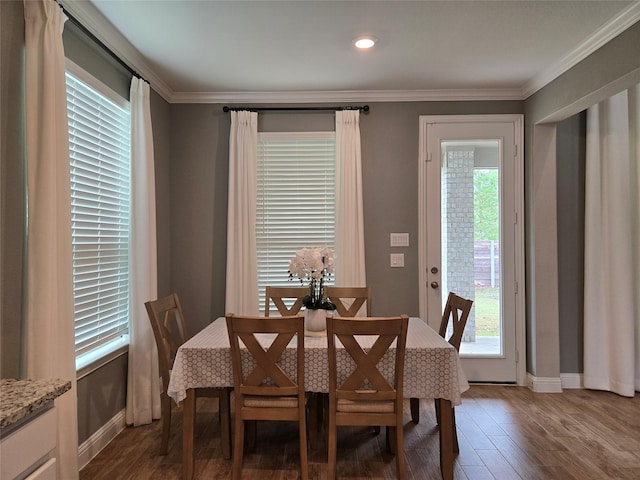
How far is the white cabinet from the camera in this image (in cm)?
109

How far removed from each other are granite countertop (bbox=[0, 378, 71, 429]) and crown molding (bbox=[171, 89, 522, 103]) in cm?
319

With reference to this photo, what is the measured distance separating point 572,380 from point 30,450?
4.17 metres

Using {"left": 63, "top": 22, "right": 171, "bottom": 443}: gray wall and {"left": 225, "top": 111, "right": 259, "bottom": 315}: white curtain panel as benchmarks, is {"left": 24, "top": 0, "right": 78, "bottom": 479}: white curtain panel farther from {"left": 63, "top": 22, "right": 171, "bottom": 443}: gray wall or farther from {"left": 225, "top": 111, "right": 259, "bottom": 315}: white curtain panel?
{"left": 225, "top": 111, "right": 259, "bottom": 315}: white curtain panel

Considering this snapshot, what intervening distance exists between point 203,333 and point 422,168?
2.53 meters

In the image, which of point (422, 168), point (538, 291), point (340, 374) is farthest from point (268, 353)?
point (538, 291)

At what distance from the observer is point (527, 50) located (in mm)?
3064

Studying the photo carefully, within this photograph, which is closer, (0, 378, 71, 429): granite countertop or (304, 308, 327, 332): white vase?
(0, 378, 71, 429): granite countertop

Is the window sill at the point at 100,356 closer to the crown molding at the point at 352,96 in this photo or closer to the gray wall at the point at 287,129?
the gray wall at the point at 287,129

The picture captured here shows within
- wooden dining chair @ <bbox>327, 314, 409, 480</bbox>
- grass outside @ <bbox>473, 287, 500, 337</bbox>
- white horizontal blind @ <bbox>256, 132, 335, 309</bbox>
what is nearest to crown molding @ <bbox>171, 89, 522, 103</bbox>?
white horizontal blind @ <bbox>256, 132, 335, 309</bbox>

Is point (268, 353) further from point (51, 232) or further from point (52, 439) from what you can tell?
point (51, 232)

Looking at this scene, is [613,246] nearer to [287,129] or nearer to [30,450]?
[287,129]

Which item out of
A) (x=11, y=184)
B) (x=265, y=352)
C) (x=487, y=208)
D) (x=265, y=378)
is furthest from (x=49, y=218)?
(x=487, y=208)

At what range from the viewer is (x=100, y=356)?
270 centimetres

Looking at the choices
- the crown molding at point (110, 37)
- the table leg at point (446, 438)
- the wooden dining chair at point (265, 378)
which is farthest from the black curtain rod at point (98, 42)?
the table leg at point (446, 438)
